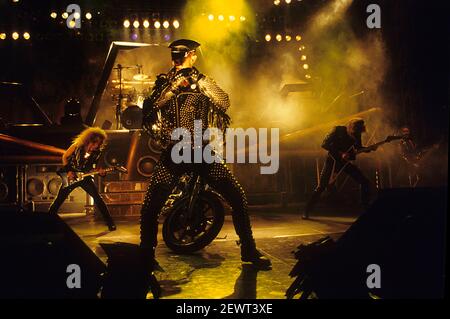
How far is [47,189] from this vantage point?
12.1m

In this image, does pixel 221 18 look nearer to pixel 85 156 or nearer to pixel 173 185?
pixel 85 156

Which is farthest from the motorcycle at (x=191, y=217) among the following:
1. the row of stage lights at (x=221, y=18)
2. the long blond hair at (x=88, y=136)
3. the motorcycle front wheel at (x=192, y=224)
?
the row of stage lights at (x=221, y=18)

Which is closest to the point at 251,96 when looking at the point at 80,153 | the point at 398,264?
the point at 80,153

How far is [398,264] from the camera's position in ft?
8.88

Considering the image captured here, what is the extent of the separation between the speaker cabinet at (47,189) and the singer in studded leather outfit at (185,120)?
8688 millimetres

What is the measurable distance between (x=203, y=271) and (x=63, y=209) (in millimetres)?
9339

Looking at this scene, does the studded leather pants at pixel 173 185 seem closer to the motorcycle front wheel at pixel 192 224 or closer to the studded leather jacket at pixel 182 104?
A: the studded leather jacket at pixel 182 104

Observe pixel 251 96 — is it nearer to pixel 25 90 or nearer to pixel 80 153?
pixel 25 90

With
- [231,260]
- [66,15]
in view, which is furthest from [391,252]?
[66,15]

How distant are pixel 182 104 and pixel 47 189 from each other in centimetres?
942

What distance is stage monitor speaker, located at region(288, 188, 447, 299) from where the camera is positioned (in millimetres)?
2609

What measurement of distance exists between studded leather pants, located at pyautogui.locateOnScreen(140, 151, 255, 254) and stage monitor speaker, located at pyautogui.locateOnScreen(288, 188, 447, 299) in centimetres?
146

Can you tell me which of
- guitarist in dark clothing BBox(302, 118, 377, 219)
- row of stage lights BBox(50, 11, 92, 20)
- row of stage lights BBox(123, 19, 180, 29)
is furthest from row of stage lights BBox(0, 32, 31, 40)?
guitarist in dark clothing BBox(302, 118, 377, 219)

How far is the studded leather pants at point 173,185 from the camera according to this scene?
13.6 feet
